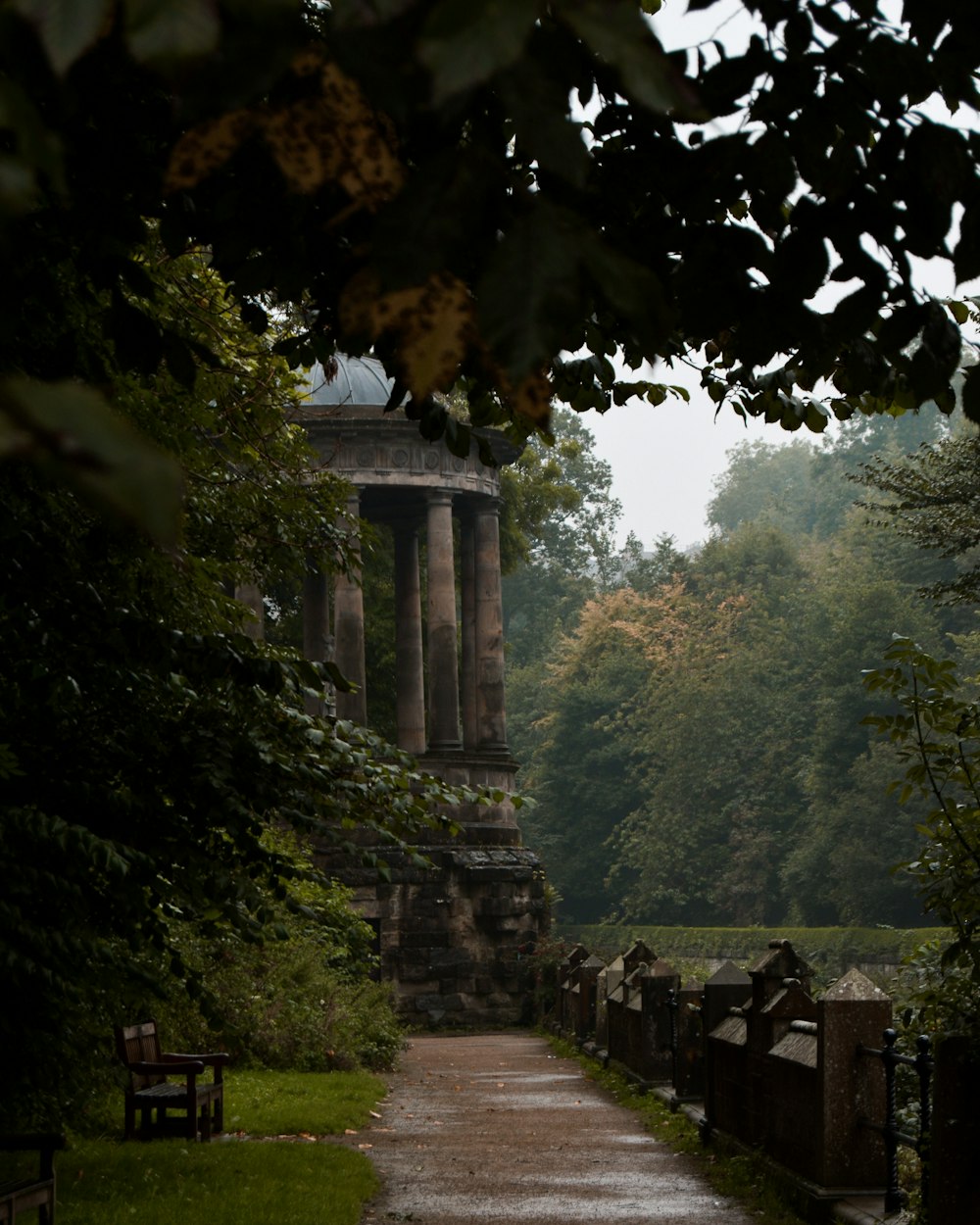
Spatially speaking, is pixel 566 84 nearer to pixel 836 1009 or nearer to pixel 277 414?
pixel 836 1009

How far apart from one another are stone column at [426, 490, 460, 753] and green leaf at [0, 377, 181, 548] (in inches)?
1255

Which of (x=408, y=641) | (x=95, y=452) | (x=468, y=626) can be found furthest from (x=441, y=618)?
(x=95, y=452)

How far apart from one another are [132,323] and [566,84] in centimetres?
264

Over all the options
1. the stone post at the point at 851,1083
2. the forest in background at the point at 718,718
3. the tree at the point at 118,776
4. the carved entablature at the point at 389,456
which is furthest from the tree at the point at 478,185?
the forest in background at the point at 718,718

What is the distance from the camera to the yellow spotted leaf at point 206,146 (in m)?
1.83

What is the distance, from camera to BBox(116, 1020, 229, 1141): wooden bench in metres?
11.8

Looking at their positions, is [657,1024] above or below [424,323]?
below

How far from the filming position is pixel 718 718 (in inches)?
2333

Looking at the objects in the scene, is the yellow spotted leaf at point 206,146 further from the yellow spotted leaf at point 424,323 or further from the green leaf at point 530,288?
→ the green leaf at point 530,288

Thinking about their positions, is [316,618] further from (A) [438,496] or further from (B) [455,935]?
(B) [455,935]

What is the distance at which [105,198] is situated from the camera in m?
4.57

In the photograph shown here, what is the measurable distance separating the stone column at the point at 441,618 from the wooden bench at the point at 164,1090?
67.7 ft

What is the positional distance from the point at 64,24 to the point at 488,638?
33171 mm

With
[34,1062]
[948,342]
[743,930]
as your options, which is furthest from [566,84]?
[743,930]
